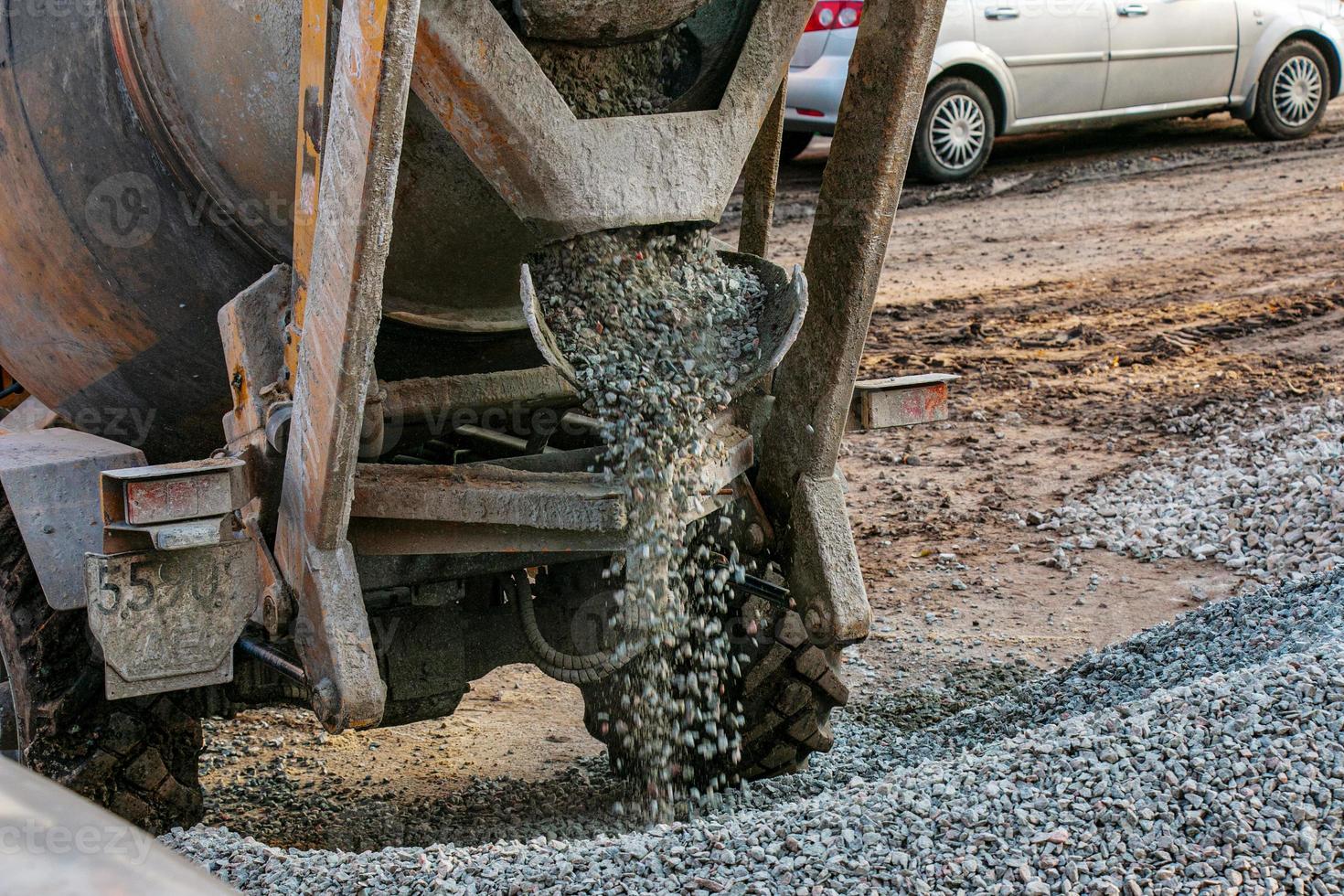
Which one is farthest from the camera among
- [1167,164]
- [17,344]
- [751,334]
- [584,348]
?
[1167,164]

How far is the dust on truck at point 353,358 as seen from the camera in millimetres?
2814

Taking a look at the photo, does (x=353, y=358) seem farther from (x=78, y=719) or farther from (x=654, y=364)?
(x=78, y=719)

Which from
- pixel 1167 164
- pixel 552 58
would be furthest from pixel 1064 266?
pixel 552 58

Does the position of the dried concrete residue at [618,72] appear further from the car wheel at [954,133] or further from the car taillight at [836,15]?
the car wheel at [954,133]

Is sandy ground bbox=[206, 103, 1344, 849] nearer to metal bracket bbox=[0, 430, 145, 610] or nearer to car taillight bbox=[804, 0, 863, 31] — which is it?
metal bracket bbox=[0, 430, 145, 610]

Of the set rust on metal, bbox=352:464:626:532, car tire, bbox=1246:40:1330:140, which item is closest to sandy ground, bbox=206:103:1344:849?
car tire, bbox=1246:40:1330:140

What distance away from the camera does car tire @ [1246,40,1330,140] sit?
12180 mm

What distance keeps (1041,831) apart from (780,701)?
1.03m

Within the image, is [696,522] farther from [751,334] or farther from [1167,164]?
[1167,164]

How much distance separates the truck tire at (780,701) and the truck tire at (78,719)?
1107 millimetres

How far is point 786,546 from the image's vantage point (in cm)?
366

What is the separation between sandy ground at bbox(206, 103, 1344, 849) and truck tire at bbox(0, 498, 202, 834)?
62 cm

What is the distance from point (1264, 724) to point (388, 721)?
2034 millimetres

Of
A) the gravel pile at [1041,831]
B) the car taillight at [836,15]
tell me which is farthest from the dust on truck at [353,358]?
the car taillight at [836,15]
